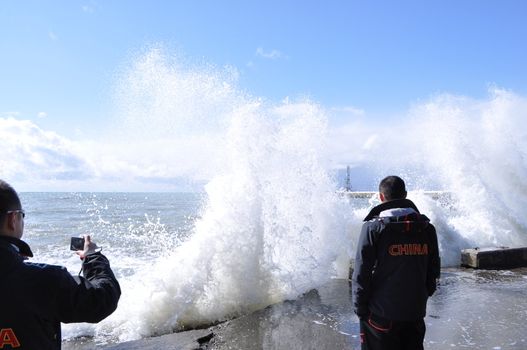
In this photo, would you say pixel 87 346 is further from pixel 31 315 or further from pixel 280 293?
pixel 31 315

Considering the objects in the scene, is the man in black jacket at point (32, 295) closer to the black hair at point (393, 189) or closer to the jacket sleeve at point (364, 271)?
the jacket sleeve at point (364, 271)

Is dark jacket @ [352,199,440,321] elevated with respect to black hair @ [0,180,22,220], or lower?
lower

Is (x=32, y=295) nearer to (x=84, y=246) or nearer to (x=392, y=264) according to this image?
(x=84, y=246)

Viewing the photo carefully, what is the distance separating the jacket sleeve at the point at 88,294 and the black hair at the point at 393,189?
2.12 metres

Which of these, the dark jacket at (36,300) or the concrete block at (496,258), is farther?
the concrete block at (496,258)

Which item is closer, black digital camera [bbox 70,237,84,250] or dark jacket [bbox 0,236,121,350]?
dark jacket [bbox 0,236,121,350]

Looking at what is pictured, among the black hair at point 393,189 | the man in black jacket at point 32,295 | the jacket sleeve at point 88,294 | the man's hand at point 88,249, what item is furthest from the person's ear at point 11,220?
the black hair at point 393,189

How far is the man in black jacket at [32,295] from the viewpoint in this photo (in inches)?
65.1

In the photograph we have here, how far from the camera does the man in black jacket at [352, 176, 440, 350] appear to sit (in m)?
3.10

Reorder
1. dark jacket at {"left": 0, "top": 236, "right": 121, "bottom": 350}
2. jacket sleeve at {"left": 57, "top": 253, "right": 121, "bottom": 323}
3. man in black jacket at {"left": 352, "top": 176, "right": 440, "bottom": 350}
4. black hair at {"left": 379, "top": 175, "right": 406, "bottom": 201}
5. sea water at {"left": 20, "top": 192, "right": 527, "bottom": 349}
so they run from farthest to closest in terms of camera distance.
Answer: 1. sea water at {"left": 20, "top": 192, "right": 527, "bottom": 349}
2. black hair at {"left": 379, "top": 175, "right": 406, "bottom": 201}
3. man in black jacket at {"left": 352, "top": 176, "right": 440, "bottom": 350}
4. jacket sleeve at {"left": 57, "top": 253, "right": 121, "bottom": 323}
5. dark jacket at {"left": 0, "top": 236, "right": 121, "bottom": 350}

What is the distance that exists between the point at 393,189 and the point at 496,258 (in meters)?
9.20

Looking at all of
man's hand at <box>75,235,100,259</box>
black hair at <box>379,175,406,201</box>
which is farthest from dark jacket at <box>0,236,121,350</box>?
black hair at <box>379,175,406,201</box>

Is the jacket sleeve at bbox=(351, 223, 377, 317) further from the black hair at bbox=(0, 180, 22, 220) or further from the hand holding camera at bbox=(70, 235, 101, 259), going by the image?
the black hair at bbox=(0, 180, 22, 220)

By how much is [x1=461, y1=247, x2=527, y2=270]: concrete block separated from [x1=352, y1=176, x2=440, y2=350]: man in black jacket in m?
8.67
